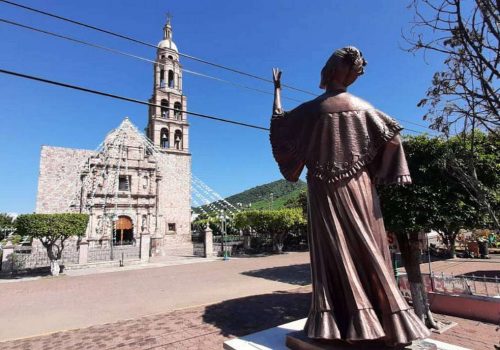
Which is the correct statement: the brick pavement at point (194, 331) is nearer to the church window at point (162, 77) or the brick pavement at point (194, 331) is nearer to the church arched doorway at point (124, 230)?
the church arched doorway at point (124, 230)

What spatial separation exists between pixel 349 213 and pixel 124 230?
33211 millimetres

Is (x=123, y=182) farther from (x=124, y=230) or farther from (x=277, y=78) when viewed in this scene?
(x=277, y=78)

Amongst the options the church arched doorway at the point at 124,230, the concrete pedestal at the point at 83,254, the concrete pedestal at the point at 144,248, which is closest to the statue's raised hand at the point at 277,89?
the concrete pedestal at the point at 83,254

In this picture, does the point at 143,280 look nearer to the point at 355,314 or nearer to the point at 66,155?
the point at 355,314

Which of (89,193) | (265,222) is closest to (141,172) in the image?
(89,193)

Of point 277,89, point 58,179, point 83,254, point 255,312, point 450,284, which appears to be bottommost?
point 255,312

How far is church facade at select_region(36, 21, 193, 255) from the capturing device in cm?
3041

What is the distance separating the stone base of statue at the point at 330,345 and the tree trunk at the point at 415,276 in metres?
5.22

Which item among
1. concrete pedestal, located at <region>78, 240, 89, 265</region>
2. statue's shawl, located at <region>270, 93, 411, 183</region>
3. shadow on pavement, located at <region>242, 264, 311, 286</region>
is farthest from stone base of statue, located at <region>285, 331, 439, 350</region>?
concrete pedestal, located at <region>78, 240, 89, 265</region>

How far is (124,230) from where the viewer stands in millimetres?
32406

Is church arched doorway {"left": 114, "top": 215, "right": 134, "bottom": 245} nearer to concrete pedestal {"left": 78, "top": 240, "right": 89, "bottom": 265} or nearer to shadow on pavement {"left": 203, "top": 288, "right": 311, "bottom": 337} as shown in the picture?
concrete pedestal {"left": 78, "top": 240, "right": 89, "bottom": 265}

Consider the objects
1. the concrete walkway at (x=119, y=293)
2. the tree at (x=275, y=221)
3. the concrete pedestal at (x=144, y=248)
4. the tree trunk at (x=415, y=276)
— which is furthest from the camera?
the tree at (x=275, y=221)

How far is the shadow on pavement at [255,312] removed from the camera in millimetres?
7414

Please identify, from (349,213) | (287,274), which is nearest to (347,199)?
(349,213)
